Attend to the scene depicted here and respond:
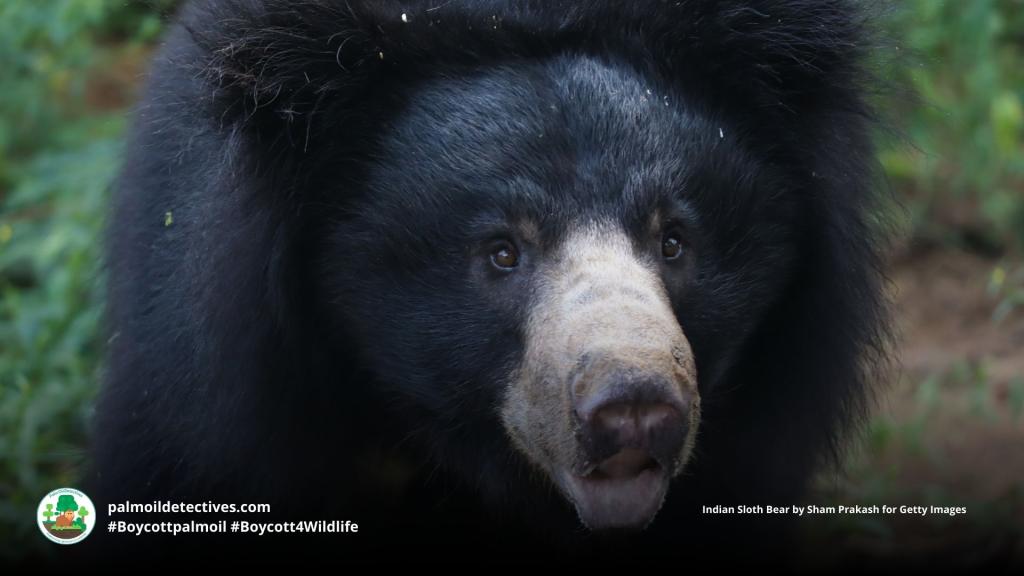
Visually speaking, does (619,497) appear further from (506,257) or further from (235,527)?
(235,527)

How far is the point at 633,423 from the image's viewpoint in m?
3.06

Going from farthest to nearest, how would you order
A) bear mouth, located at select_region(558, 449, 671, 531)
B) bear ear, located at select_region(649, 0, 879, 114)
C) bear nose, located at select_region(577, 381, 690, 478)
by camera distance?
bear ear, located at select_region(649, 0, 879, 114) → bear mouth, located at select_region(558, 449, 671, 531) → bear nose, located at select_region(577, 381, 690, 478)

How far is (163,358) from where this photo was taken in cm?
405

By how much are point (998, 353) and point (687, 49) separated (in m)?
3.08

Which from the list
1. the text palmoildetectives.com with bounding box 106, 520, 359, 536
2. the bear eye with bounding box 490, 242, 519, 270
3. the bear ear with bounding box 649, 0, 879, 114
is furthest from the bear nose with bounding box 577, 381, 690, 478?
the text palmoildetectives.com with bounding box 106, 520, 359, 536

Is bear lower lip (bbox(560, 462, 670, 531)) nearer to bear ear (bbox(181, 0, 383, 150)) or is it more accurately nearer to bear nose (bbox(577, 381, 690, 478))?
bear nose (bbox(577, 381, 690, 478))

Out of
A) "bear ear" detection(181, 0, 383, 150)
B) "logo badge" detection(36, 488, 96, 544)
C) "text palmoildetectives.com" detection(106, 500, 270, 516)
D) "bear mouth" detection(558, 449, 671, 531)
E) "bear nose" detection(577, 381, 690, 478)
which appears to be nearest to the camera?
"bear nose" detection(577, 381, 690, 478)

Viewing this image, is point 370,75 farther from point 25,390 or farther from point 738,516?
point 25,390

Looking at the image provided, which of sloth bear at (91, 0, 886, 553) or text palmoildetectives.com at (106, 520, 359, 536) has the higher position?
sloth bear at (91, 0, 886, 553)

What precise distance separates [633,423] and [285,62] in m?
1.32

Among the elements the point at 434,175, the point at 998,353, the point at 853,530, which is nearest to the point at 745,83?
the point at 434,175

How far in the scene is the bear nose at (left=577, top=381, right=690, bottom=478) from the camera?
303 centimetres

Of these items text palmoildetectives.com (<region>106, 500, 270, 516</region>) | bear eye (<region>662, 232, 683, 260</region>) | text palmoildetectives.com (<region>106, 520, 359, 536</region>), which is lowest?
text palmoildetectives.com (<region>106, 520, 359, 536</region>)

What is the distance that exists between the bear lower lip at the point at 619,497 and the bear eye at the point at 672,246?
1.96 feet
